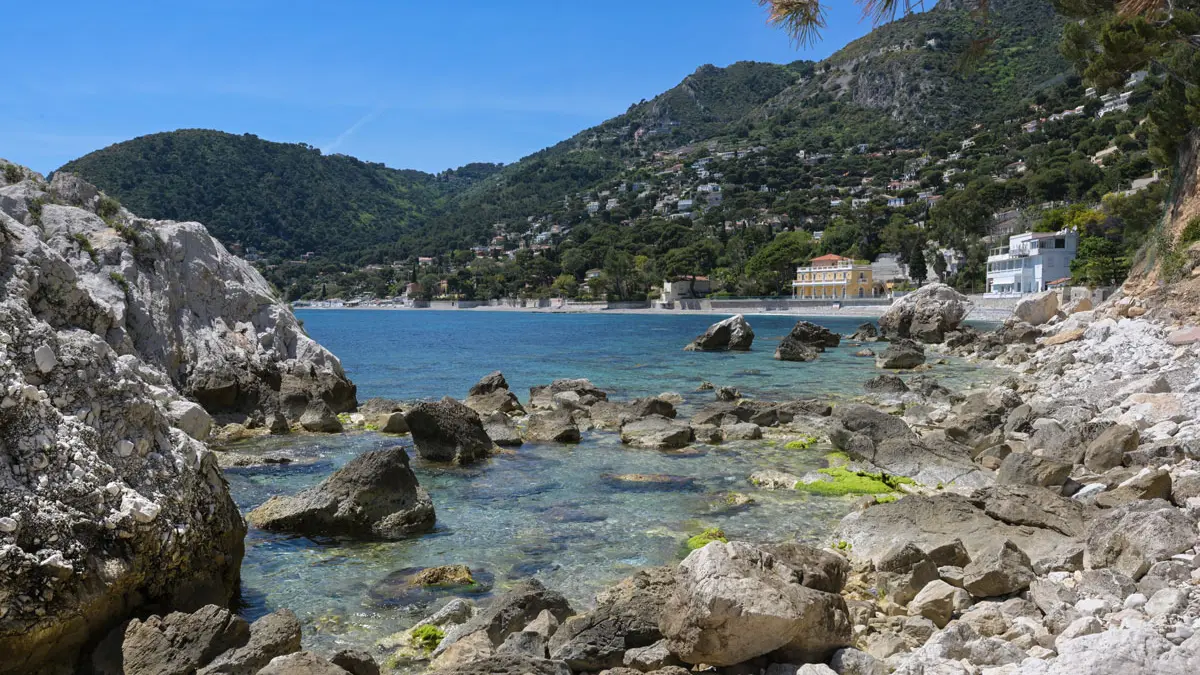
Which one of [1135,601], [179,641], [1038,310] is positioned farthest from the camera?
[1038,310]

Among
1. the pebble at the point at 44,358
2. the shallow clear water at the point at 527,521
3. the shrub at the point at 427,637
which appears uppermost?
the pebble at the point at 44,358

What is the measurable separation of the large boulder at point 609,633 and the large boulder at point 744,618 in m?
0.38

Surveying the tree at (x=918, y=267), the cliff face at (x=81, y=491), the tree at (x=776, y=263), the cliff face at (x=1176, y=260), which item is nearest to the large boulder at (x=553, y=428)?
the cliff face at (x=81, y=491)

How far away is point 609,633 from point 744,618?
1443 mm

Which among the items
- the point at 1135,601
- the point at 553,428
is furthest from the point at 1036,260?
the point at 1135,601

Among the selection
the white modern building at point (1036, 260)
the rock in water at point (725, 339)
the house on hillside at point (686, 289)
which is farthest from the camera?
the house on hillside at point (686, 289)

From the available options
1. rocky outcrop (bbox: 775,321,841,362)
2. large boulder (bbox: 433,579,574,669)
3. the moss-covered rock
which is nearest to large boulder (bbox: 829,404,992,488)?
the moss-covered rock

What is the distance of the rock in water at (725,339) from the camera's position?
52.1 metres

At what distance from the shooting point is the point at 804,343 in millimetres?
47906

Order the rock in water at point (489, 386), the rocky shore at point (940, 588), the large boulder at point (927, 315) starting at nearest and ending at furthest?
the rocky shore at point (940, 588), the rock in water at point (489, 386), the large boulder at point (927, 315)

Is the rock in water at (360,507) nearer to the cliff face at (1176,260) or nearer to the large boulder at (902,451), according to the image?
the large boulder at (902,451)

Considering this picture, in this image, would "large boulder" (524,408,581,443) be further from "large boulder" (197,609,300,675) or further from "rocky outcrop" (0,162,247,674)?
"large boulder" (197,609,300,675)

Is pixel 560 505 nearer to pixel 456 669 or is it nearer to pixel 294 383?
pixel 456 669

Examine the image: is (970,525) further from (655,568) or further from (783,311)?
(783,311)
